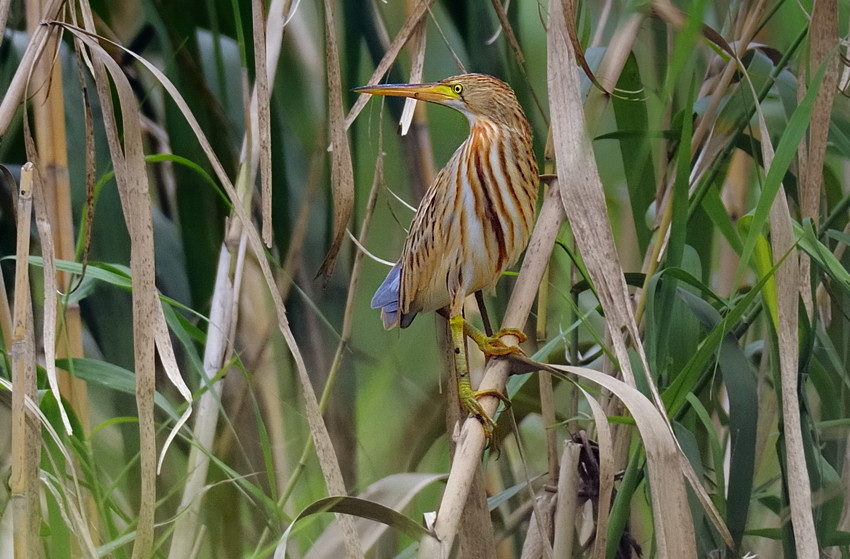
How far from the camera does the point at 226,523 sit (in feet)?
3.91

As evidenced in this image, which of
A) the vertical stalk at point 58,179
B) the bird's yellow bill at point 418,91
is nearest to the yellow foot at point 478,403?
the bird's yellow bill at point 418,91

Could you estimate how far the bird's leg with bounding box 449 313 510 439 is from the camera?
2.16 ft

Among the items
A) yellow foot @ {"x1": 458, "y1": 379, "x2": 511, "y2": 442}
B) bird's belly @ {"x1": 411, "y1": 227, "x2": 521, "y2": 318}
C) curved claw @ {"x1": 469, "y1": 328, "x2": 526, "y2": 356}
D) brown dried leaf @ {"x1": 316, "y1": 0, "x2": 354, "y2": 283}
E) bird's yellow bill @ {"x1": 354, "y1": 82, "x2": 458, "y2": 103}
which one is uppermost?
bird's yellow bill @ {"x1": 354, "y1": 82, "x2": 458, "y2": 103}

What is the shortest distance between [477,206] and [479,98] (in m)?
0.11

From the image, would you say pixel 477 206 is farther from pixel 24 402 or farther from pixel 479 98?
pixel 24 402

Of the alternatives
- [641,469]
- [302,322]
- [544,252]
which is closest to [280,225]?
[302,322]

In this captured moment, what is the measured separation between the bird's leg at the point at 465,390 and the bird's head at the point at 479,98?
0.67ft

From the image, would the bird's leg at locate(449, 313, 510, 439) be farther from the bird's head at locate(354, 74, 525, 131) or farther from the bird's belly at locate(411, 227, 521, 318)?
the bird's head at locate(354, 74, 525, 131)

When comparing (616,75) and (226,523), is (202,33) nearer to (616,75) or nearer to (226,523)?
(616,75)

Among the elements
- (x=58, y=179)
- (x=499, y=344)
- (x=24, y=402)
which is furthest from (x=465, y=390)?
(x=58, y=179)

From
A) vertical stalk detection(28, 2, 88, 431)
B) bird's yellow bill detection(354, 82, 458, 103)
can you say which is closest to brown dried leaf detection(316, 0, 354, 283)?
bird's yellow bill detection(354, 82, 458, 103)

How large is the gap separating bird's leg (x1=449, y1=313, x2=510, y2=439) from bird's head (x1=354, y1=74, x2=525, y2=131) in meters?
0.20

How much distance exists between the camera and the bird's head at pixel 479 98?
31.0 inches

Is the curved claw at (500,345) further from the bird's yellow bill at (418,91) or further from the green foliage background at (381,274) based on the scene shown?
the bird's yellow bill at (418,91)
